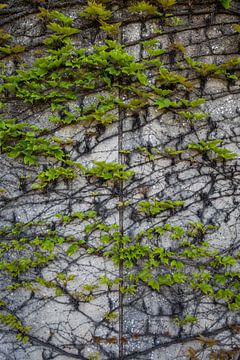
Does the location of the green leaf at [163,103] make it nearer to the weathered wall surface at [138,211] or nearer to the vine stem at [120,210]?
the weathered wall surface at [138,211]

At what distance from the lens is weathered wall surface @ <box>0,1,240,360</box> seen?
9.37 ft

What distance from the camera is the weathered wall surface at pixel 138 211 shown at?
2857 mm

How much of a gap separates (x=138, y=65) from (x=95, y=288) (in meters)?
1.49

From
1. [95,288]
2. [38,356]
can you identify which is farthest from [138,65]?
[38,356]

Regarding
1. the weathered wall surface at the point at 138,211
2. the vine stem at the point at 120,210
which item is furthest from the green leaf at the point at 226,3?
the vine stem at the point at 120,210

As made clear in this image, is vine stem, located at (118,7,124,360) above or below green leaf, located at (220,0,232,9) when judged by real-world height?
below

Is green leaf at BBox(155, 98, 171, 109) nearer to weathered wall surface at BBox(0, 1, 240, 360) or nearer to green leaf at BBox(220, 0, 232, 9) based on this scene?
weathered wall surface at BBox(0, 1, 240, 360)

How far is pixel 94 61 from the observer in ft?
9.57

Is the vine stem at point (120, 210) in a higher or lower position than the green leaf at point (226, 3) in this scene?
lower

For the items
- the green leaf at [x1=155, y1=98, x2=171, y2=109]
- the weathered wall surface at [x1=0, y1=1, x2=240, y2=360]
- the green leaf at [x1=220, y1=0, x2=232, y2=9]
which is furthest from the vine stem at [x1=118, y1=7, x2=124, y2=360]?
the green leaf at [x1=220, y1=0, x2=232, y2=9]

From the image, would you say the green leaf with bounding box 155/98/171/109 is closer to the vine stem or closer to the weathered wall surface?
the weathered wall surface

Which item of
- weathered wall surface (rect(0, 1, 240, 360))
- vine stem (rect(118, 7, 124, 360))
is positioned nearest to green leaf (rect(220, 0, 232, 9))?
weathered wall surface (rect(0, 1, 240, 360))

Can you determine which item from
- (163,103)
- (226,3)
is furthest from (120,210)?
(226,3)

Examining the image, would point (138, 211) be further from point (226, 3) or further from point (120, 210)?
point (226, 3)
